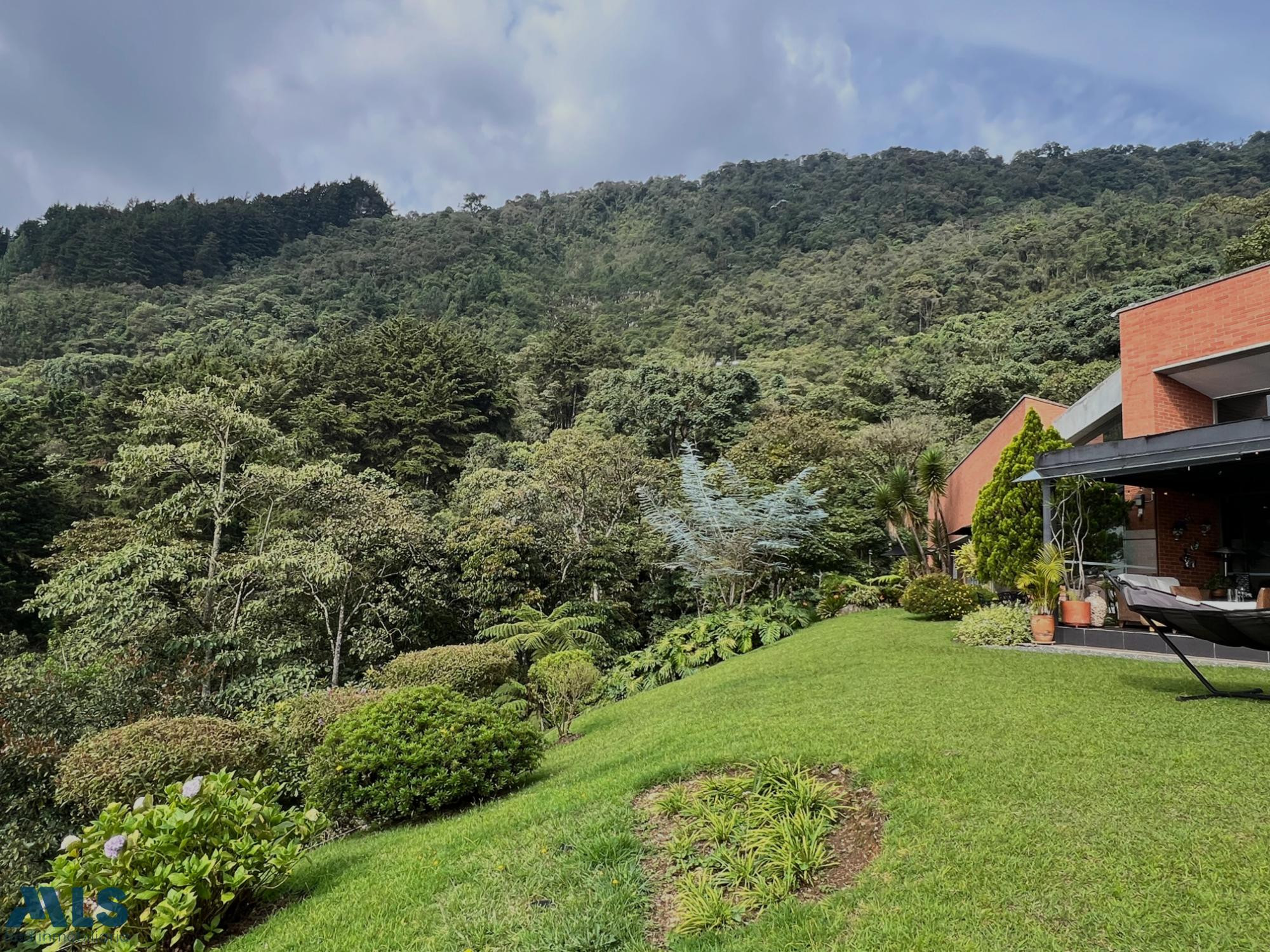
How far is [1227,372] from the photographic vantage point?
33.2ft

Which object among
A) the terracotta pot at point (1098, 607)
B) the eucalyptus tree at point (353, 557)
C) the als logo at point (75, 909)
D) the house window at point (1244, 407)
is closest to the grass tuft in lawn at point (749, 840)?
the als logo at point (75, 909)

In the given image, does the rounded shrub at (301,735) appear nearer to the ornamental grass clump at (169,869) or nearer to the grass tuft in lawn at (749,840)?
the ornamental grass clump at (169,869)

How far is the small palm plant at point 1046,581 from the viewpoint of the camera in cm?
942

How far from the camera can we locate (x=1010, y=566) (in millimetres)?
12219

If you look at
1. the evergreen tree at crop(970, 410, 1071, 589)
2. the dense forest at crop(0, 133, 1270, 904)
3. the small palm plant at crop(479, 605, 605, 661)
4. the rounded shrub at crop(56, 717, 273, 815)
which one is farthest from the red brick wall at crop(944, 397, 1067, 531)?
the rounded shrub at crop(56, 717, 273, 815)

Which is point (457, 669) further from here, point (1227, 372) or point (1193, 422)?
point (1227, 372)

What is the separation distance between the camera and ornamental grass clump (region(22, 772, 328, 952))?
3539 mm

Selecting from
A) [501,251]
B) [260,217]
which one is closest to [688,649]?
[501,251]

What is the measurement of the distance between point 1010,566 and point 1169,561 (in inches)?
89.7

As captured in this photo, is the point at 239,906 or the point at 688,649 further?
the point at 688,649

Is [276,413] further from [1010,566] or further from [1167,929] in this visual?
[1167,929]

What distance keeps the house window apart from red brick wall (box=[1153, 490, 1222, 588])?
137 centimetres

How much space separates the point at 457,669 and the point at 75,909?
6.44 m

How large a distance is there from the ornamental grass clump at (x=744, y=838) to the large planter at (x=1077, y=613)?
7.13 metres
